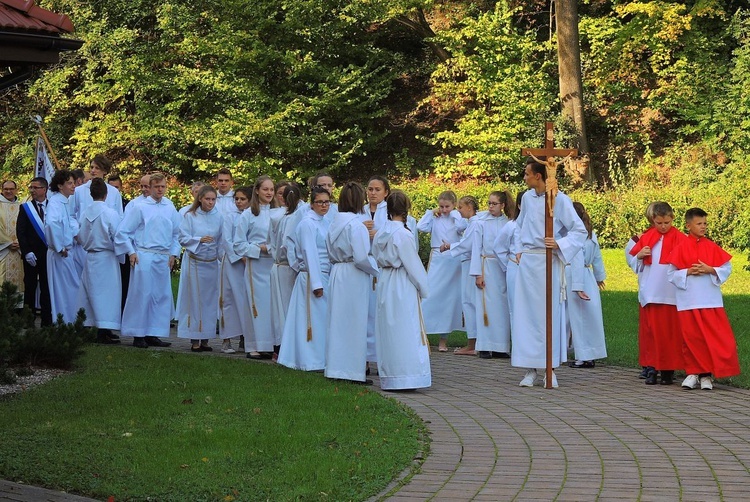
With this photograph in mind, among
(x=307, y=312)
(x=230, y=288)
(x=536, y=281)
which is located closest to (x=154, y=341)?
(x=230, y=288)

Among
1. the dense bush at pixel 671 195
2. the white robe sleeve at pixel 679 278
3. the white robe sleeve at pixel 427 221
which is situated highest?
the dense bush at pixel 671 195

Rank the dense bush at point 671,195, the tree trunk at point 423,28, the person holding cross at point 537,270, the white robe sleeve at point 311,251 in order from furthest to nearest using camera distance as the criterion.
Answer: the tree trunk at point 423,28, the dense bush at point 671,195, the white robe sleeve at point 311,251, the person holding cross at point 537,270

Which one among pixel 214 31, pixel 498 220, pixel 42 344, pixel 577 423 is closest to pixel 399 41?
pixel 214 31

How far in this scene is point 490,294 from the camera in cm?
1431

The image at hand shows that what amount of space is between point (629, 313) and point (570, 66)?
15899 millimetres

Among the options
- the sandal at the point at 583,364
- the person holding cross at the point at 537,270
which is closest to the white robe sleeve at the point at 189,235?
the person holding cross at the point at 537,270

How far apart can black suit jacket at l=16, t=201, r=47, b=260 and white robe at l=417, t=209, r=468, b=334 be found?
5180 millimetres

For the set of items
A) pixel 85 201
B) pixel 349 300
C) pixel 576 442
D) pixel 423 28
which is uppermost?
pixel 423 28

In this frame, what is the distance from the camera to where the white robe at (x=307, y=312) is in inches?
486

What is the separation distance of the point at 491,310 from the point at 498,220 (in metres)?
1.12

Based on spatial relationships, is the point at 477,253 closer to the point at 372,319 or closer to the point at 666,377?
the point at 372,319

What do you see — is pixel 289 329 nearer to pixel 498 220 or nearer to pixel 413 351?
pixel 413 351

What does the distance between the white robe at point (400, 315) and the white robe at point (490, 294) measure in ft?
9.77

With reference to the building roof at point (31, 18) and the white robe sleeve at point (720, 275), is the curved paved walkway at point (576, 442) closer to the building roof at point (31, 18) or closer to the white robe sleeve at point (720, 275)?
the white robe sleeve at point (720, 275)
